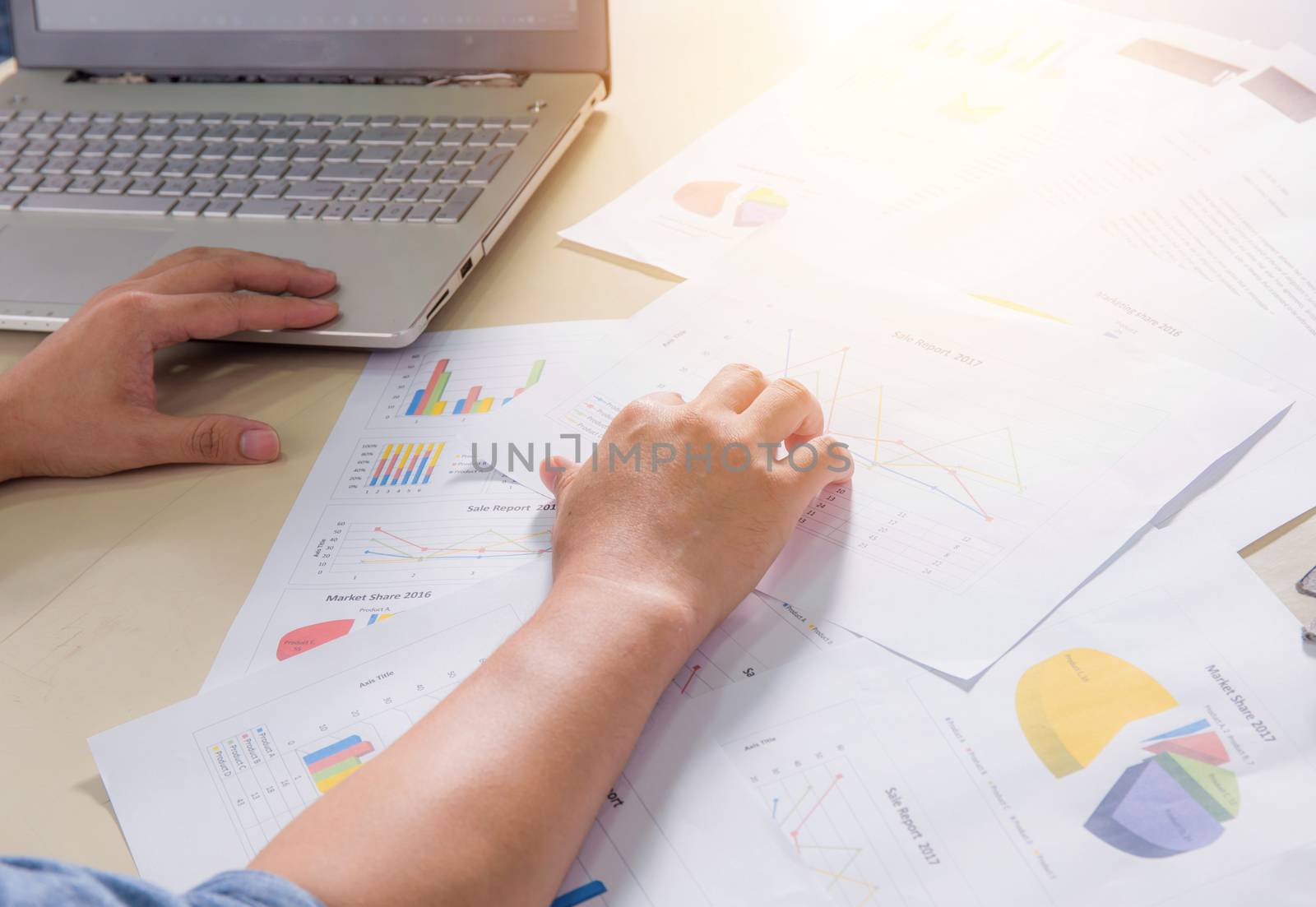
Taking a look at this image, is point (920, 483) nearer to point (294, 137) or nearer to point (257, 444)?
point (257, 444)

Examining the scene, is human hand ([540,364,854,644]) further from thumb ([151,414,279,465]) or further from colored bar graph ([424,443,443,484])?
thumb ([151,414,279,465])

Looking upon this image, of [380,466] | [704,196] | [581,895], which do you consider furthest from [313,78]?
[581,895]

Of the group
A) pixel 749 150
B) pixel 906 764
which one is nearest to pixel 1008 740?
pixel 906 764

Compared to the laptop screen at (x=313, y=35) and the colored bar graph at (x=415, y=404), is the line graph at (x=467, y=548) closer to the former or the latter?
the colored bar graph at (x=415, y=404)

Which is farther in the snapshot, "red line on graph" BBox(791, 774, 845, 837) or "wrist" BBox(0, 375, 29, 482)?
"wrist" BBox(0, 375, 29, 482)

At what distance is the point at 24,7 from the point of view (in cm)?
101

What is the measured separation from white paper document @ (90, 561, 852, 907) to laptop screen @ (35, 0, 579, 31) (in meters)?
0.56

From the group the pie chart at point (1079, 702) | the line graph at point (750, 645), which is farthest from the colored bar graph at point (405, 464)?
the pie chart at point (1079, 702)

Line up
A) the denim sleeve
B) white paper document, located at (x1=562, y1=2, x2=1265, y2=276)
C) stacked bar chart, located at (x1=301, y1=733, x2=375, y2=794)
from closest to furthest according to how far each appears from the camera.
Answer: the denim sleeve
stacked bar chart, located at (x1=301, y1=733, x2=375, y2=794)
white paper document, located at (x1=562, y1=2, x2=1265, y2=276)

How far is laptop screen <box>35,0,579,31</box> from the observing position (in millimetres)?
911

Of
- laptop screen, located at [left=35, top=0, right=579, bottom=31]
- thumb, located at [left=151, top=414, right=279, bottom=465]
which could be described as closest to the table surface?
thumb, located at [left=151, top=414, right=279, bottom=465]

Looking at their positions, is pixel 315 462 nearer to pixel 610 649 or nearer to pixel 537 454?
pixel 537 454

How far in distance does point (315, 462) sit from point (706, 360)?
0.25m

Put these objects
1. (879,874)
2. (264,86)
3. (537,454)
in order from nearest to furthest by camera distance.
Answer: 1. (879,874)
2. (537,454)
3. (264,86)
